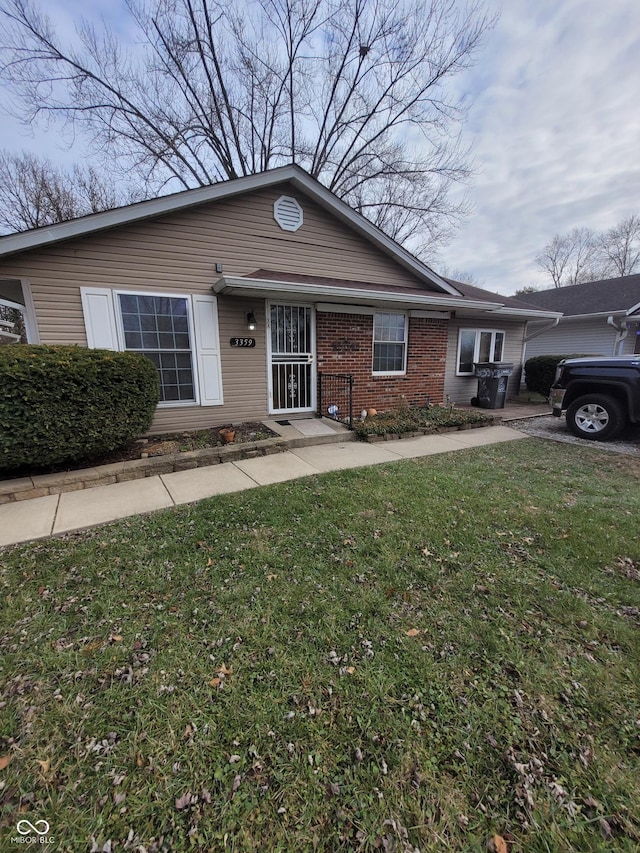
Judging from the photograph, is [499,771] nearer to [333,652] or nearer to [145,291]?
[333,652]

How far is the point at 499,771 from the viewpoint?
4.69 feet

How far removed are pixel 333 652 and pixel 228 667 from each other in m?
0.57

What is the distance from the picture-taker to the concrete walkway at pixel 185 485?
3391 mm

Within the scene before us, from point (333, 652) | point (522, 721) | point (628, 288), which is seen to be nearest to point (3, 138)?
point (333, 652)

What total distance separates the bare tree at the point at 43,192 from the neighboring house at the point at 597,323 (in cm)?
1923

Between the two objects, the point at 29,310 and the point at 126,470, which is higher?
the point at 29,310

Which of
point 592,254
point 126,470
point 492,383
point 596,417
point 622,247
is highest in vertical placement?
point 622,247

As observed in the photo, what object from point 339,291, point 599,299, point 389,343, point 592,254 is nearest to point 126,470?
point 339,291

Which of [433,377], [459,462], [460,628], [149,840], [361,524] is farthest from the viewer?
[433,377]

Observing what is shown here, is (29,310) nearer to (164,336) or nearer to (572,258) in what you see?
(164,336)

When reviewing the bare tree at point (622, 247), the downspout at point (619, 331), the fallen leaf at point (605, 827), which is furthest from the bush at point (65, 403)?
the bare tree at point (622, 247)

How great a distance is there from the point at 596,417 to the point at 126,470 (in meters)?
7.77

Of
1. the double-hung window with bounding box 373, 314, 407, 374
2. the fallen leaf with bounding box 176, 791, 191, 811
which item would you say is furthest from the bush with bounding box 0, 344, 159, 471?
the double-hung window with bounding box 373, 314, 407, 374

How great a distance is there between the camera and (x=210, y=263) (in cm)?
618
